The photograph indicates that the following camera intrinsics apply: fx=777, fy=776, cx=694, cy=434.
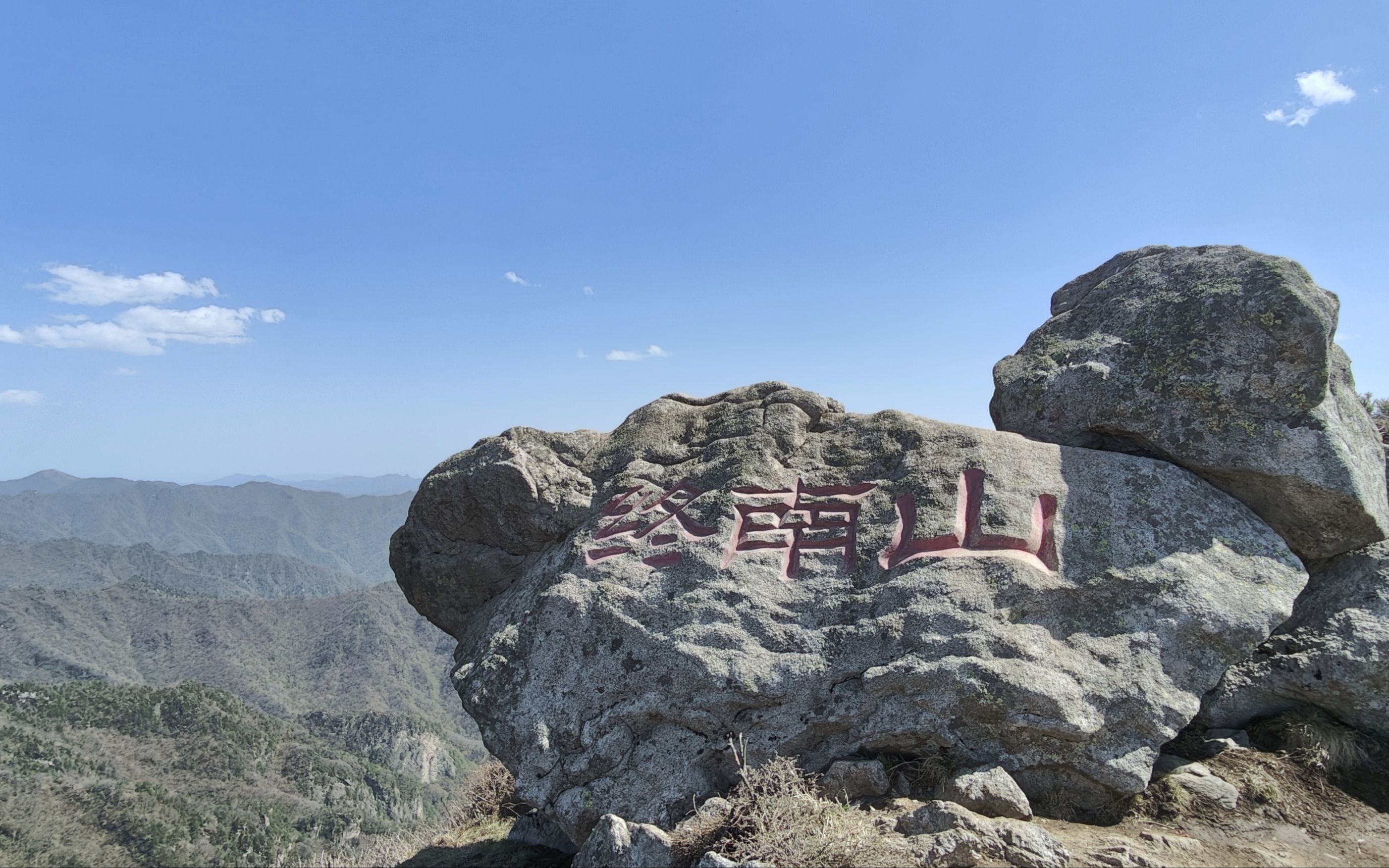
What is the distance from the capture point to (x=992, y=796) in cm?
464

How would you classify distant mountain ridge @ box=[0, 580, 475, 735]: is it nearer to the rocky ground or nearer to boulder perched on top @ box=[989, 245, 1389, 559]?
the rocky ground

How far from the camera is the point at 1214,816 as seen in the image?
4.75 metres

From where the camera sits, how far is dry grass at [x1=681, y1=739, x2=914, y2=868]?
13.8 feet

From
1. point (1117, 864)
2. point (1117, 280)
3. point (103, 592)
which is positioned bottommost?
point (103, 592)

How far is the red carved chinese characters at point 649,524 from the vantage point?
6.59 m

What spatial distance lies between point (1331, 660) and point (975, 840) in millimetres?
3081

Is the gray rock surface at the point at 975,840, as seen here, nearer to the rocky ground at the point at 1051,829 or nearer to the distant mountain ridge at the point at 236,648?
the rocky ground at the point at 1051,829

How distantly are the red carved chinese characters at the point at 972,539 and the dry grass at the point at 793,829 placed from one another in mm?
1745

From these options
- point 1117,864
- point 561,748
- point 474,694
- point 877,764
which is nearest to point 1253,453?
point 1117,864

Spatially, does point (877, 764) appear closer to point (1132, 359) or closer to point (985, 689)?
point (985, 689)

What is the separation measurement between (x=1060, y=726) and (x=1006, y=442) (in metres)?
2.34

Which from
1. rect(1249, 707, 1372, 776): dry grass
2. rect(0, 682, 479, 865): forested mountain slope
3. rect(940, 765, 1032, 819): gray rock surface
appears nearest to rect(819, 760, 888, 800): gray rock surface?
rect(940, 765, 1032, 819): gray rock surface

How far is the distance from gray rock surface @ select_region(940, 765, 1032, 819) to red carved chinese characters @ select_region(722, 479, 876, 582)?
1.73m

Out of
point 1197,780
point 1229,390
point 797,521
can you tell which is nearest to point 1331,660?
point 1197,780
